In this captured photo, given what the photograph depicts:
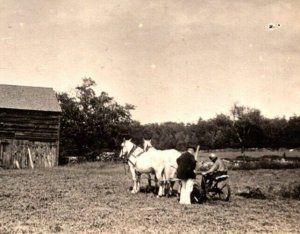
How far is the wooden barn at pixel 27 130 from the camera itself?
117ft

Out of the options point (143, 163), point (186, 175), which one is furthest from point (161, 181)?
point (186, 175)

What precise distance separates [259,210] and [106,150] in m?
37.8

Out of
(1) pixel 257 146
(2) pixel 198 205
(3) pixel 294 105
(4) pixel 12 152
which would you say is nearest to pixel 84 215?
(2) pixel 198 205

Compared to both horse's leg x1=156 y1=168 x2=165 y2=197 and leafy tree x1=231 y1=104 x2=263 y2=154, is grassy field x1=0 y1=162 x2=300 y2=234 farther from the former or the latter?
leafy tree x1=231 y1=104 x2=263 y2=154

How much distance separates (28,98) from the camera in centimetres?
3838

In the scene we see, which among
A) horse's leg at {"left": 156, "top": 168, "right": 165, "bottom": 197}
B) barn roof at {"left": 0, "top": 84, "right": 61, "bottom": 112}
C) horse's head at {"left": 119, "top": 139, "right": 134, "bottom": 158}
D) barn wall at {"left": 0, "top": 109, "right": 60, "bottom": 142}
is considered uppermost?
barn roof at {"left": 0, "top": 84, "right": 61, "bottom": 112}

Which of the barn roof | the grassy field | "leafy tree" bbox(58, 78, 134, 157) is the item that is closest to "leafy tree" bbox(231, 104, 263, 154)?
"leafy tree" bbox(58, 78, 134, 157)

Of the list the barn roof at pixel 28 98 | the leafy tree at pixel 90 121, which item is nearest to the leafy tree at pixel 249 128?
the leafy tree at pixel 90 121

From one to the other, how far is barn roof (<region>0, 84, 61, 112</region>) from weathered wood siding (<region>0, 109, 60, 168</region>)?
1.36ft

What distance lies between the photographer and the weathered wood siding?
116 ft

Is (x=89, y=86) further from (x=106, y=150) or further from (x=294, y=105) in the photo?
(x=294, y=105)

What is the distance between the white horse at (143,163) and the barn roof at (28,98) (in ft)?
69.5

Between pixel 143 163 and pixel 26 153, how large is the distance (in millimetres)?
21320

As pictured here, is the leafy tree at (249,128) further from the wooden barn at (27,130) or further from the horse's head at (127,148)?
the horse's head at (127,148)
